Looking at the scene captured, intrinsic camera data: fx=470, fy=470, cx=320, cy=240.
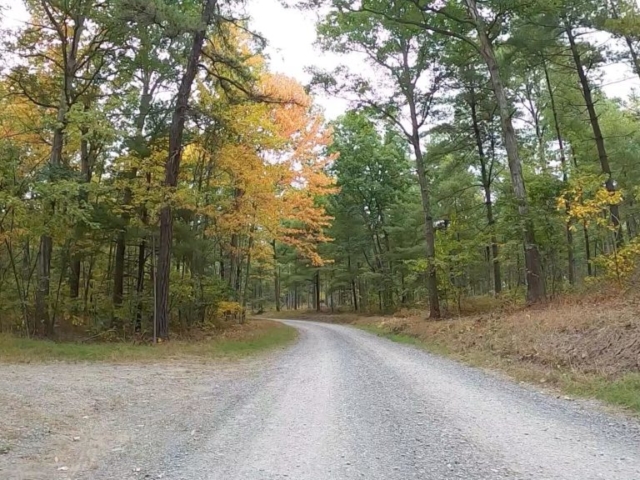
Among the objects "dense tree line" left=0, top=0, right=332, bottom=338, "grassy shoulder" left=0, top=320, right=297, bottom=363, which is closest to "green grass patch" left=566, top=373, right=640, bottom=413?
"grassy shoulder" left=0, top=320, right=297, bottom=363

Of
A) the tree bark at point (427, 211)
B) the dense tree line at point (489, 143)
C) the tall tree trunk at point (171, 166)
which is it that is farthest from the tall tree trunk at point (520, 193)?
the tall tree trunk at point (171, 166)

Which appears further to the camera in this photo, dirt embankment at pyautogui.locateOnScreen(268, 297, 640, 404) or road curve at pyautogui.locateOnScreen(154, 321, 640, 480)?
dirt embankment at pyautogui.locateOnScreen(268, 297, 640, 404)

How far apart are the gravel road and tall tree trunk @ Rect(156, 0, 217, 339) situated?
17.5 ft

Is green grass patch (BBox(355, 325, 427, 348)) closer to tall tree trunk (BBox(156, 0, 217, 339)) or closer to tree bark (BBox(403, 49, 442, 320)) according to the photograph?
tree bark (BBox(403, 49, 442, 320))

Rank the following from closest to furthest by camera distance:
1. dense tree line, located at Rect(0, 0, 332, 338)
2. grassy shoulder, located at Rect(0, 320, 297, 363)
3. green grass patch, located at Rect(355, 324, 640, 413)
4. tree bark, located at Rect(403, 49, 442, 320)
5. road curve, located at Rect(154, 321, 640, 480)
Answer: road curve, located at Rect(154, 321, 640, 480) < green grass patch, located at Rect(355, 324, 640, 413) < grassy shoulder, located at Rect(0, 320, 297, 363) < dense tree line, located at Rect(0, 0, 332, 338) < tree bark, located at Rect(403, 49, 442, 320)

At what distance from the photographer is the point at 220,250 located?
2280 cm

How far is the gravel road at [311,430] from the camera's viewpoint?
12.6 feet

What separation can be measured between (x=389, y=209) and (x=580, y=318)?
79.3 feet

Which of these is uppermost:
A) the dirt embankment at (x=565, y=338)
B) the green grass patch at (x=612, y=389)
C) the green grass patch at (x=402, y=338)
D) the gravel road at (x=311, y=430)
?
the dirt embankment at (x=565, y=338)

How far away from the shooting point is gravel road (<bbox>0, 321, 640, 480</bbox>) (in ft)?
12.6

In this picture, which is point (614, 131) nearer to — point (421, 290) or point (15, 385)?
point (421, 290)

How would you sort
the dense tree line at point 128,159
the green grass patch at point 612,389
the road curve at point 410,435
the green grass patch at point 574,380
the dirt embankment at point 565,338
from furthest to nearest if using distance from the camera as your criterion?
1. the dense tree line at point 128,159
2. the dirt embankment at point 565,338
3. the green grass patch at point 574,380
4. the green grass patch at point 612,389
5. the road curve at point 410,435

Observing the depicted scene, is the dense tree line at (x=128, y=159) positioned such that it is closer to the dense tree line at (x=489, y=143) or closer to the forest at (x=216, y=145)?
the forest at (x=216, y=145)

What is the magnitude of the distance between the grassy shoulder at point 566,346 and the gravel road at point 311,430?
0.62 metres
